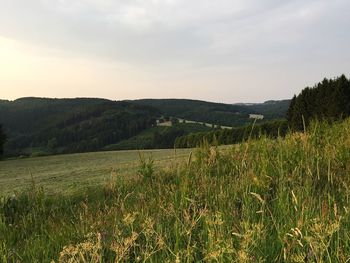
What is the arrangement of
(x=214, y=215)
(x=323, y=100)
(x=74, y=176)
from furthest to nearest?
(x=323, y=100) → (x=74, y=176) → (x=214, y=215)

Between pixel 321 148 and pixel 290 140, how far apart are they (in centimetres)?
76

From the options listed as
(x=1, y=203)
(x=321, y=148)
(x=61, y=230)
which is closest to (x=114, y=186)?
(x=1, y=203)

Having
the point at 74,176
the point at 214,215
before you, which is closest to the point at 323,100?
the point at 74,176

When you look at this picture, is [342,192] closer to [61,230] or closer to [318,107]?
[61,230]

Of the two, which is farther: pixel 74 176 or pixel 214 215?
pixel 74 176

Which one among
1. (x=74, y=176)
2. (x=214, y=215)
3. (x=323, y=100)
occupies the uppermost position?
(x=323, y=100)

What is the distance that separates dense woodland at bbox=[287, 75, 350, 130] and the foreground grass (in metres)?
56.9

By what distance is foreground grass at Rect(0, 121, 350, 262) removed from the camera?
2818mm

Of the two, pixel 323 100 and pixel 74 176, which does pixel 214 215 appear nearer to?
pixel 74 176

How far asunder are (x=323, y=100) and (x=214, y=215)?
237 ft

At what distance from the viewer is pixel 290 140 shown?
26.6 ft

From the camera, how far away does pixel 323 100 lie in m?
70.3

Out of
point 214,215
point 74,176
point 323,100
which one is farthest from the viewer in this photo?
point 323,100

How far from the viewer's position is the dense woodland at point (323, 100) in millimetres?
65688
